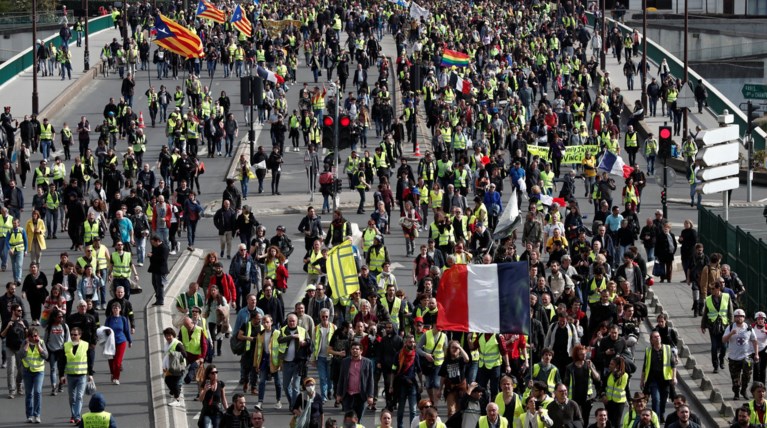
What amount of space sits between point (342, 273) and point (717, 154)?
25.9 feet

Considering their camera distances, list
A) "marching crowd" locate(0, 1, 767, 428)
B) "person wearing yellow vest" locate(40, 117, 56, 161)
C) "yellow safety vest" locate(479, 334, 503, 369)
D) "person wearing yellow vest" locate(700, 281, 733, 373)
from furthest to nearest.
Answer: "person wearing yellow vest" locate(40, 117, 56, 161) < "person wearing yellow vest" locate(700, 281, 733, 373) < "yellow safety vest" locate(479, 334, 503, 369) < "marching crowd" locate(0, 1, 767, 428)

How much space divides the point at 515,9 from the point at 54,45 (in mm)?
20735

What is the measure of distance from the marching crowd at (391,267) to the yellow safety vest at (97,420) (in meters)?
0.02

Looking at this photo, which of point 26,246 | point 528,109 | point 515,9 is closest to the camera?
point 26,246

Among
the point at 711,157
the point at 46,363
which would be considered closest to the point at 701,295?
the point at 711,157

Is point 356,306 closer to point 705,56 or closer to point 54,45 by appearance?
point 54,45

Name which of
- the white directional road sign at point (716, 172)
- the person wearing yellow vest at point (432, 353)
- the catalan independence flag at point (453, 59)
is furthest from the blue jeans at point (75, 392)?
the catalan independence flag at point (453, 59)

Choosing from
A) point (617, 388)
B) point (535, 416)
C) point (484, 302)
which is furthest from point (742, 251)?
point (535, 416)

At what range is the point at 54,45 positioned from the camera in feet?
218

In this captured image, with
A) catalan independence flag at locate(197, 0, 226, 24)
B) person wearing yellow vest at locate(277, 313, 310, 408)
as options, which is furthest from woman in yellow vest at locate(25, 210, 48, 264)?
catalan independence flag at locate(197, 0, 226, 24)

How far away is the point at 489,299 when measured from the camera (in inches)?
909

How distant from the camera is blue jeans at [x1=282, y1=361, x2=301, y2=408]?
2447 centimetres

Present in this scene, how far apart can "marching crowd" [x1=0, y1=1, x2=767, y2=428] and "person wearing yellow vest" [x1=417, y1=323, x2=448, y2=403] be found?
30mm

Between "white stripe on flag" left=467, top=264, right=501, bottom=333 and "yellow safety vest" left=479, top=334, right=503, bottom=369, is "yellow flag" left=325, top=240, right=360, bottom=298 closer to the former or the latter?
"yellow safety vest" left=479, top=334, right=503, bottom=369
